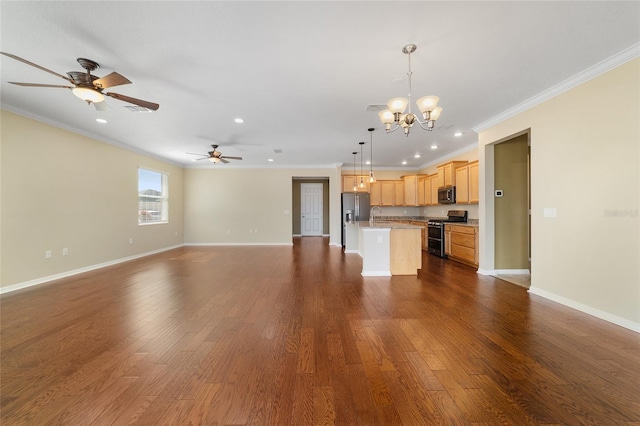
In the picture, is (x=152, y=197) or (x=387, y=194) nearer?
(x=152, y=197)

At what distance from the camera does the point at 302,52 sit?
2400 mm

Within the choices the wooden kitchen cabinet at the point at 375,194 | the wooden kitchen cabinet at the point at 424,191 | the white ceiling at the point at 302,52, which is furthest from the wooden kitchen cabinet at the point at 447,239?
the white ceiling at the point at 302,52

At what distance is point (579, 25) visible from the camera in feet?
6.88

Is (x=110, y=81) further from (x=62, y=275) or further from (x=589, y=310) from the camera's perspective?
(x=589, y=310)

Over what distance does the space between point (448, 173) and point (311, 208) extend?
593 cm

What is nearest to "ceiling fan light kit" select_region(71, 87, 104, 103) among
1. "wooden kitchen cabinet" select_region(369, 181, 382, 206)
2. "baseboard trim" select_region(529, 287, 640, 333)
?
"baseboard trim" select_region(529, 287, 640, 333)

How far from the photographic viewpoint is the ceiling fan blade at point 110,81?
2359 mm

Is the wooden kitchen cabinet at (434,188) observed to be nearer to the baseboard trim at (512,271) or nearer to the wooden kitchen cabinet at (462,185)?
the wooden kitchen cabinet at (462,185)

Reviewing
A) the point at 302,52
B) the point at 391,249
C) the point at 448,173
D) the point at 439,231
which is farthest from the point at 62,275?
the point at 448,173

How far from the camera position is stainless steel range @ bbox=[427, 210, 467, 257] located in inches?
243

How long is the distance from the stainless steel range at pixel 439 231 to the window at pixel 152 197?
774cm

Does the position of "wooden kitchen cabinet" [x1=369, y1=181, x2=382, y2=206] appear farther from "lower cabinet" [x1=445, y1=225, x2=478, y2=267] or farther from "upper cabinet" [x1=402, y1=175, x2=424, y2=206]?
"lower cabinet" [x1=445, y1=225, x2=478, y2=267]

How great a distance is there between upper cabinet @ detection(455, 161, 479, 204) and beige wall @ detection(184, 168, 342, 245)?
373cm

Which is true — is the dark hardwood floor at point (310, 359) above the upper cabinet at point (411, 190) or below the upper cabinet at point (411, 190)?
below
